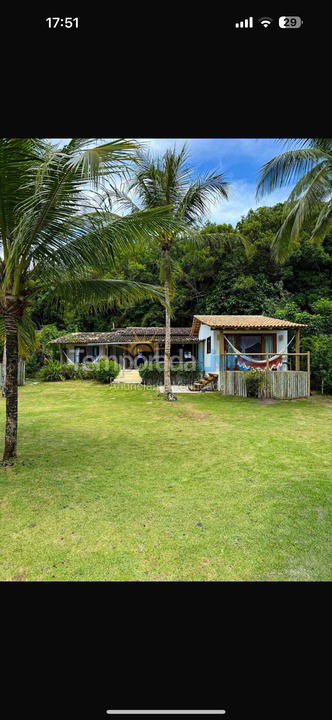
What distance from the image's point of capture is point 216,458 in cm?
532

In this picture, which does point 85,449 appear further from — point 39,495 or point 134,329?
point 134,329

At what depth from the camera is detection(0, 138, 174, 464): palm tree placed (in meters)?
3.31

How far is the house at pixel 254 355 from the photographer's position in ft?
39.5

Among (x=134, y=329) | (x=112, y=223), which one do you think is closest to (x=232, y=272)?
(x=134, y=329)

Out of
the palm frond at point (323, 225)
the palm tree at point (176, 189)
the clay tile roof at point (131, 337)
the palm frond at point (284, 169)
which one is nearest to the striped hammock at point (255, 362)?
the palm tree at point (176, 189)

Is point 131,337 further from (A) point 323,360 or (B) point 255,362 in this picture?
(A) point 323,360

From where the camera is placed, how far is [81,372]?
1908 cm

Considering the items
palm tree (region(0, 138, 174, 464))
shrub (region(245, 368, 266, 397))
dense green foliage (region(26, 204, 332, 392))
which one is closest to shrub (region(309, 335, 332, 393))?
shrub (region(245, 368, 266, 397))

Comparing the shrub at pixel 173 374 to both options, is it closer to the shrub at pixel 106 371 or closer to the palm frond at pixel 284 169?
the shrub at pixel 106 371

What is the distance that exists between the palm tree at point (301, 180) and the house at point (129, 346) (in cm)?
1721
